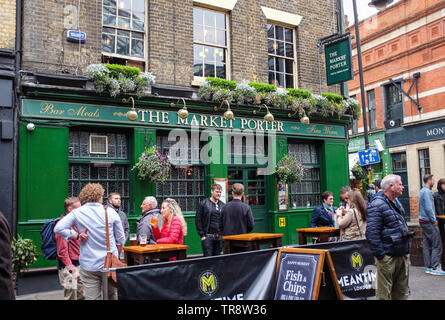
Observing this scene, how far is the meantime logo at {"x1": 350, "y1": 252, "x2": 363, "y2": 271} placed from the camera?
21.0 ft

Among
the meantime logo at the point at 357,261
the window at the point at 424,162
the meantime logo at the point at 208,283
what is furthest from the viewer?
the window at the point at 424,162

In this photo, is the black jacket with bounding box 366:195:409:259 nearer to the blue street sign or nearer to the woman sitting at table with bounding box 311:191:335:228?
the woman sitting at table with bounding box 311:191:335:228

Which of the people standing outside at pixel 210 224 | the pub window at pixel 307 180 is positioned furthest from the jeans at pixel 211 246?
the pub window at pixel 307 180

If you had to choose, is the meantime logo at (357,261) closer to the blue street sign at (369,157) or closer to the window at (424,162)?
the blue street sign at (369,157)

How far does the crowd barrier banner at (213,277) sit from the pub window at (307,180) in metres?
6.14

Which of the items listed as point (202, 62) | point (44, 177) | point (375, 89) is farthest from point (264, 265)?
point (375, 89)

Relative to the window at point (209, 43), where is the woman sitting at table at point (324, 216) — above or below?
below

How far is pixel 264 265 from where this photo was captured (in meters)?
5.46

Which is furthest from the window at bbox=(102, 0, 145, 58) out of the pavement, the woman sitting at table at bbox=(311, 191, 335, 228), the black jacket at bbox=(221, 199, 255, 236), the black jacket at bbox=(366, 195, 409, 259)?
the black jacket at bbox=(366, 195, 409, 259)

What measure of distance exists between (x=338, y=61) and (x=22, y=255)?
9851 mm

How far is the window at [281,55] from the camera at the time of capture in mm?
12422

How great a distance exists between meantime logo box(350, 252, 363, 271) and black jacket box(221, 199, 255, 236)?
2083 millimetres

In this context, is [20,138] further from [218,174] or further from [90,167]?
[218,174]

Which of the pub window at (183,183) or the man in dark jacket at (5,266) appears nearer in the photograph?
the man in dark jacket at (5,266)
